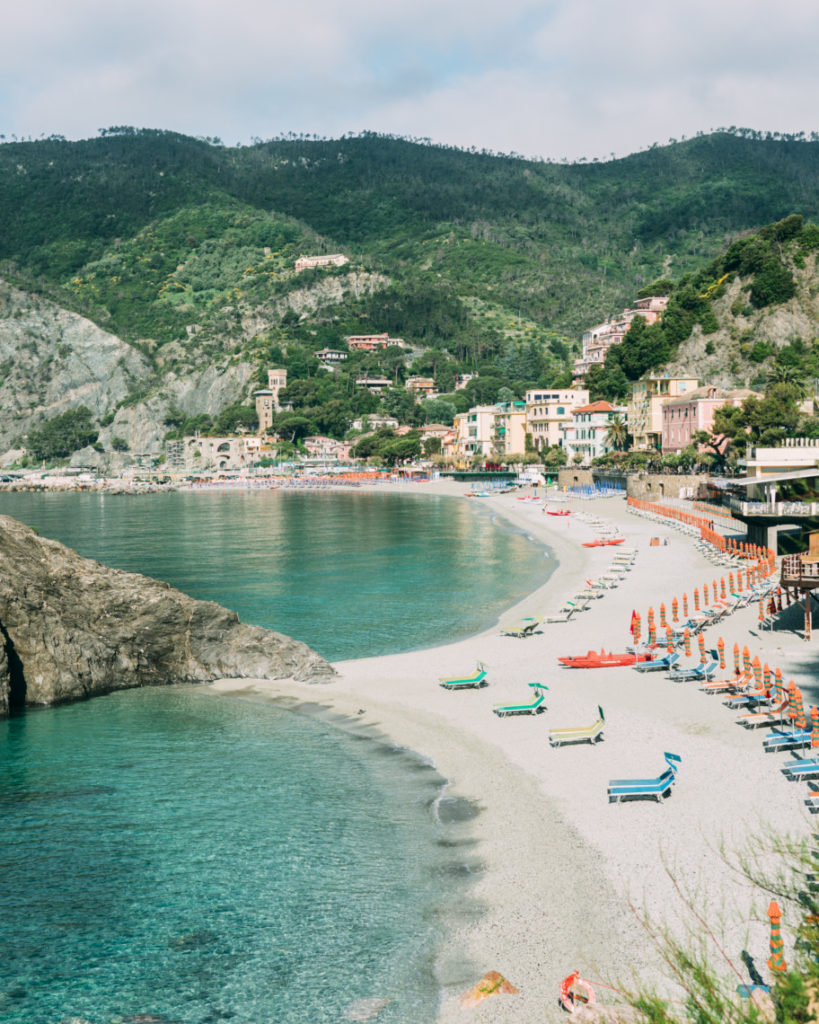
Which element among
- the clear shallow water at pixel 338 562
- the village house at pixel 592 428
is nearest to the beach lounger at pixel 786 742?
the clear shallow water at pixel 338 562

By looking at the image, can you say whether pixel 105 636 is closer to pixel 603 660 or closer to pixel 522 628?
pixel 522 628

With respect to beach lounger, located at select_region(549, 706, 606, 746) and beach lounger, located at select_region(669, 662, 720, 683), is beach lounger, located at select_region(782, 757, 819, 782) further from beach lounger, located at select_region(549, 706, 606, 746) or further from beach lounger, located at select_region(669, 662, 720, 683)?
beach lounger, located at select_region(669, 662, 720, 683)

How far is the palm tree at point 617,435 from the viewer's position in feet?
379

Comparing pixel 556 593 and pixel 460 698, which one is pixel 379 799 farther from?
pixel 556 593

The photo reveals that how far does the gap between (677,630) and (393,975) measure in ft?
70.7

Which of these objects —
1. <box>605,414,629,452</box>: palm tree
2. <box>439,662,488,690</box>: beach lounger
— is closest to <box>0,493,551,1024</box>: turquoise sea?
<box>439,662,488,690</box>: beach lounger

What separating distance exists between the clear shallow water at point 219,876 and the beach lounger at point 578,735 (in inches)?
129

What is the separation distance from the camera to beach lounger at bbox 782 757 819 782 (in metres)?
18.2

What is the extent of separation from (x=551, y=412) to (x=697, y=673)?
11548cm

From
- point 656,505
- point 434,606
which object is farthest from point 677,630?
point 656,505

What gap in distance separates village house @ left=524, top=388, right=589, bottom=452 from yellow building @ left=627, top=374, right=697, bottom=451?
1970 centimetres

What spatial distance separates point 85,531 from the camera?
86.1 metres

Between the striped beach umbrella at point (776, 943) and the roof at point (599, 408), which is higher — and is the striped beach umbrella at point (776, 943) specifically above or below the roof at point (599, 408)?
below

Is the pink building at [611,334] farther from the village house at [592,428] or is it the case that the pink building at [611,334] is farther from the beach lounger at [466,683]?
the beach lounger at [466,683]
